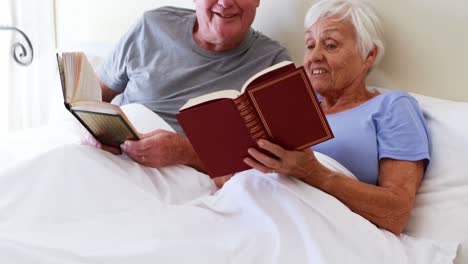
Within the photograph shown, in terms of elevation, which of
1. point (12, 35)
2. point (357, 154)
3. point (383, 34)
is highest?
point (12, 35)

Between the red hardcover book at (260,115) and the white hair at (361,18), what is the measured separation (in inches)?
18.6

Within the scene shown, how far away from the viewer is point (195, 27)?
1586 millimetres

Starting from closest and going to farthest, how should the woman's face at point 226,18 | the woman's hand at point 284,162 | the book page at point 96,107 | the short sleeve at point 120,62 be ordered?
the woman's hand at point 284,162, the book page at point 96,107, the woman's face at point 226,18, the short sleeve at point 120,62

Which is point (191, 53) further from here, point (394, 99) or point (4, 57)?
point (4, 57)

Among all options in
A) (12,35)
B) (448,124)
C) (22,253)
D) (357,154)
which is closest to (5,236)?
(22,253)

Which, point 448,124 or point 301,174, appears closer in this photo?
point 301,174

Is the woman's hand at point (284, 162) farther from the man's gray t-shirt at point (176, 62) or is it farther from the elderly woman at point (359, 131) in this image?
the man's gray t-shirt at point (176, 62)

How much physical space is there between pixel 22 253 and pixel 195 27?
102 cm

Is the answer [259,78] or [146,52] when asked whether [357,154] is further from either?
[146,52]

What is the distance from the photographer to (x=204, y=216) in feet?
3.14

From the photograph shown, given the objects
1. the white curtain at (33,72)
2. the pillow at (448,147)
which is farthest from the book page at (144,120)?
the white curtain at (33,72)

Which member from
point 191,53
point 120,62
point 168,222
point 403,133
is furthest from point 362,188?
point 120,62

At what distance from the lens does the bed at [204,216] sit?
0.83m

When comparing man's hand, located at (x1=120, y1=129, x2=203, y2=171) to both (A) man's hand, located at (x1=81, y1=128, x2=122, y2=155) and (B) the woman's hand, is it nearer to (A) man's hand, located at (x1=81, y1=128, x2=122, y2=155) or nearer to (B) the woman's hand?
(A) man's hand, located at (x1=81, y1=128, x2=122, y2=155)
